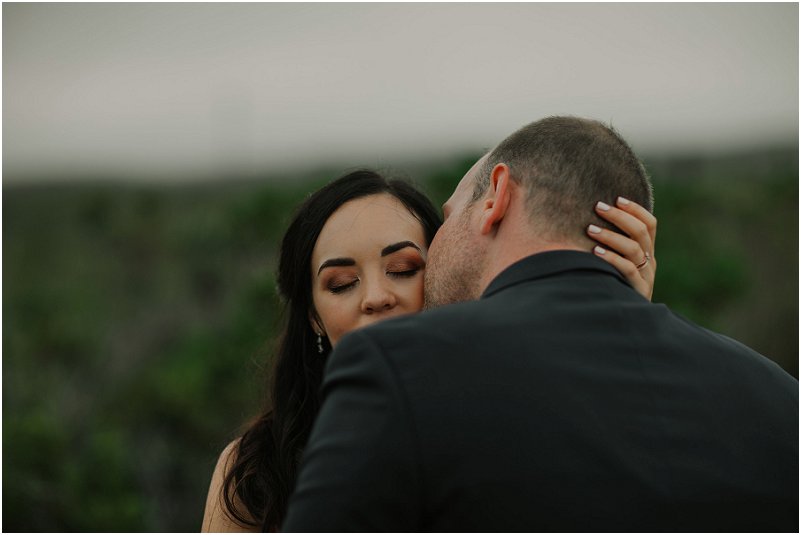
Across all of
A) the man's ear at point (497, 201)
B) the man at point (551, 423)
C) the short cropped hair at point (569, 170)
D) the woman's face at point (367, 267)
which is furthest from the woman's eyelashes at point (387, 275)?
the man at point (551, 423)

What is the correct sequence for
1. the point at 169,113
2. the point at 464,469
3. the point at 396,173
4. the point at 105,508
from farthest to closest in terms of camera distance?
the point at 169,113 < the point at 105,508 < the point at 396,173 < the point at 464,469

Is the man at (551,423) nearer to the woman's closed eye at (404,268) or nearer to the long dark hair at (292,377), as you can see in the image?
the woman's closed eye at (404,268)

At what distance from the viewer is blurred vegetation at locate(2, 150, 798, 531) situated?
13.5 metres

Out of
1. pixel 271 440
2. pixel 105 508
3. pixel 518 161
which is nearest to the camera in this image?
pixel 518 161

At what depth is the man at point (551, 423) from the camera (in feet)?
4.26

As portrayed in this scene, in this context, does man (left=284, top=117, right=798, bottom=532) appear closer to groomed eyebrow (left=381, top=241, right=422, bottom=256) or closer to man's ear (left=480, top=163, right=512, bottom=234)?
man's ear (left=480, top=163, right=512, bottom=234)

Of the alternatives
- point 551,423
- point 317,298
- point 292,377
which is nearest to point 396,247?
point 317,298

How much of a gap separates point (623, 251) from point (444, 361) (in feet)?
2.29

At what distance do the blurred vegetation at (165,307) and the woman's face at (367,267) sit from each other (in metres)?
0.85

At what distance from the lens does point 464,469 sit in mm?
1295

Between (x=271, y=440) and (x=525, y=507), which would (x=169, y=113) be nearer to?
(x=271, y=440)

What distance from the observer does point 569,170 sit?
5.79 ft

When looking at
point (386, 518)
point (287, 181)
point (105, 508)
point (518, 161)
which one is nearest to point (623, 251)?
point (518, 161)

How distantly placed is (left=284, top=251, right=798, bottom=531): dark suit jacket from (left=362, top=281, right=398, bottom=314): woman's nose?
48.5 inches
